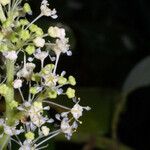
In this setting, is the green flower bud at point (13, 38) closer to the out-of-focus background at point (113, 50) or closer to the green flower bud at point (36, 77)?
the green flower bud at point (36, 77)

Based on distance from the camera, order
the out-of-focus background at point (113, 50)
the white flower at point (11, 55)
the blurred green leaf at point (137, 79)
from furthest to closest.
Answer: the out-of-focus background at point (113, 50)
the blurred green leaf at point (137, 79)
the white flower at point (11, 55)

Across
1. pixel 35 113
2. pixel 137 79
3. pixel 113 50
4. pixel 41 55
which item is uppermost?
pixel 113 50

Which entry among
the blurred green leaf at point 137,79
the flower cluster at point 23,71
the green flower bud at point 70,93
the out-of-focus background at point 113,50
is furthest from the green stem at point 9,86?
the out-of-focus background at point 113,50

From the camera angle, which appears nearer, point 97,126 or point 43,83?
point 43,83

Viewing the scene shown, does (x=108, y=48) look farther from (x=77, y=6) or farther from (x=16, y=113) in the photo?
(x=16, y=113)

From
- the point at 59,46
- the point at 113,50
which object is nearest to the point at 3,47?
the point at 59,46

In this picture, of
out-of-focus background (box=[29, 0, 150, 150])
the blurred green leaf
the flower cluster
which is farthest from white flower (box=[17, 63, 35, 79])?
out-of-focus background (box=[29, 0, 150, 150])

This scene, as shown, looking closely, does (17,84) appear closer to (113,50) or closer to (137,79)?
(137,79)

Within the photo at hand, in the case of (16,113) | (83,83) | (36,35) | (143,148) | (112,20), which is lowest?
(16,113)

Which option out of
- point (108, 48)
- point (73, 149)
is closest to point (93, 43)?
point (108, 48)

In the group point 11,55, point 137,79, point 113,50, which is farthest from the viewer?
point 113,50

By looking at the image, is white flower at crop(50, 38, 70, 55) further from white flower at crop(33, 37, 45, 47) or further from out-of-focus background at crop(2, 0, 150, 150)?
out-of-focus background at crop(2, 0, 150, 150)
